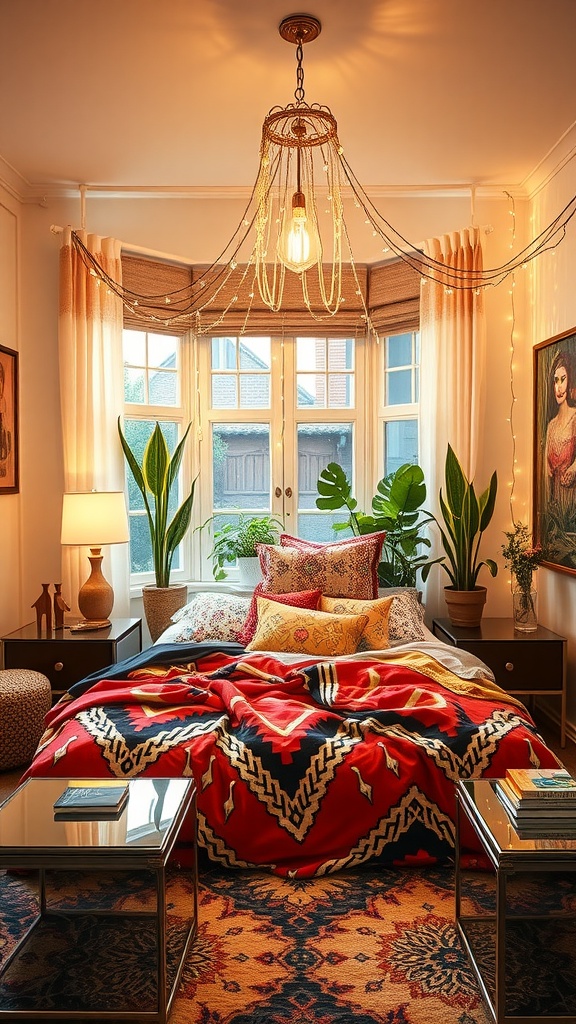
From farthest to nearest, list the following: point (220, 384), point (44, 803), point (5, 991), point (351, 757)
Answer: point (220, 384), point (351, 757), point (44, 803), point (5, 991)

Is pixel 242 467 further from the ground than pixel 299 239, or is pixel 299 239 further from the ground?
pixel 299 239

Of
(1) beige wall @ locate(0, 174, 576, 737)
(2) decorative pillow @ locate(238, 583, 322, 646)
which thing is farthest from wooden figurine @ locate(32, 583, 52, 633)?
(2) decorative pillow @ locate(238, 583, 322, 646)

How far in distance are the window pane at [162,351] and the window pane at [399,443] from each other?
4.53ft

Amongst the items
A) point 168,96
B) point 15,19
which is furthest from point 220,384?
point 15,19

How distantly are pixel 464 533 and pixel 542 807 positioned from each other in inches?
94.9

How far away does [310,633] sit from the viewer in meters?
3.53

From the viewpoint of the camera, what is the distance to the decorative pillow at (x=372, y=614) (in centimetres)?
362

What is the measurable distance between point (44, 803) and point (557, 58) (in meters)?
3.22

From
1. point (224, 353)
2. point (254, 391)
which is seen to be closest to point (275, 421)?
point (254, 391)

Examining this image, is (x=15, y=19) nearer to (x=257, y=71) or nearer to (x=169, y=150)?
(x=257, y=71)

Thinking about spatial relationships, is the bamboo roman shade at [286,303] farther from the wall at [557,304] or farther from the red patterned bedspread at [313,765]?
the red patterned bedspread at [313,765]

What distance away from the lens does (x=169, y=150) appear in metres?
4.07

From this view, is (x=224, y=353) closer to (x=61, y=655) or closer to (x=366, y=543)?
(x=366, y=543)

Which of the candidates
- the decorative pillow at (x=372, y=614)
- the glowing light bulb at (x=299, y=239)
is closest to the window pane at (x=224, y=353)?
the decorative pillow at (x=372, y=614)
